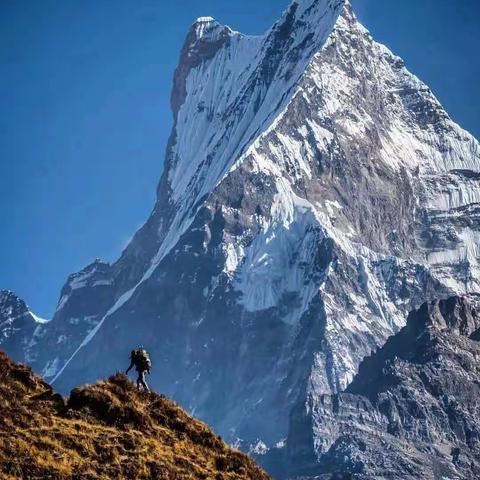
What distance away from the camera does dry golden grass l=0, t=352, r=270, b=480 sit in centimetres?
5284

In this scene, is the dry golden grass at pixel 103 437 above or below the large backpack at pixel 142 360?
below

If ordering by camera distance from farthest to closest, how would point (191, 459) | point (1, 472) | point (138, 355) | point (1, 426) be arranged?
point (138, 355), point (191, 459), point (1, 426), point (1, 472)

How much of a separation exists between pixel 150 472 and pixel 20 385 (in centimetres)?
809

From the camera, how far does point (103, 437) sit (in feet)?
185

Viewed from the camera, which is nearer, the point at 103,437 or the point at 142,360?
the point at 103,437

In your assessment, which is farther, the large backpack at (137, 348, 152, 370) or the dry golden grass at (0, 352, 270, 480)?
the large backpack at (137, 348, 152, 370)

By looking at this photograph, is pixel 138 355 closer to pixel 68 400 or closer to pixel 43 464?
pixel 68 400

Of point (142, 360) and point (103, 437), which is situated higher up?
point (142, 360)

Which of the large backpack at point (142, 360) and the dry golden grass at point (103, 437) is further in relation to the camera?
the large backpack at point (142, 360)

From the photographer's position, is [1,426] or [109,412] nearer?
[1,426]

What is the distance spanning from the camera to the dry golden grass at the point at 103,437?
5284 centimetres

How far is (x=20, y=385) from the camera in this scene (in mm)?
59750

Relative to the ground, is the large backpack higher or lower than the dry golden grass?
higher

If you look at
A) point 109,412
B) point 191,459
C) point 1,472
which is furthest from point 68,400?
point 1,472
